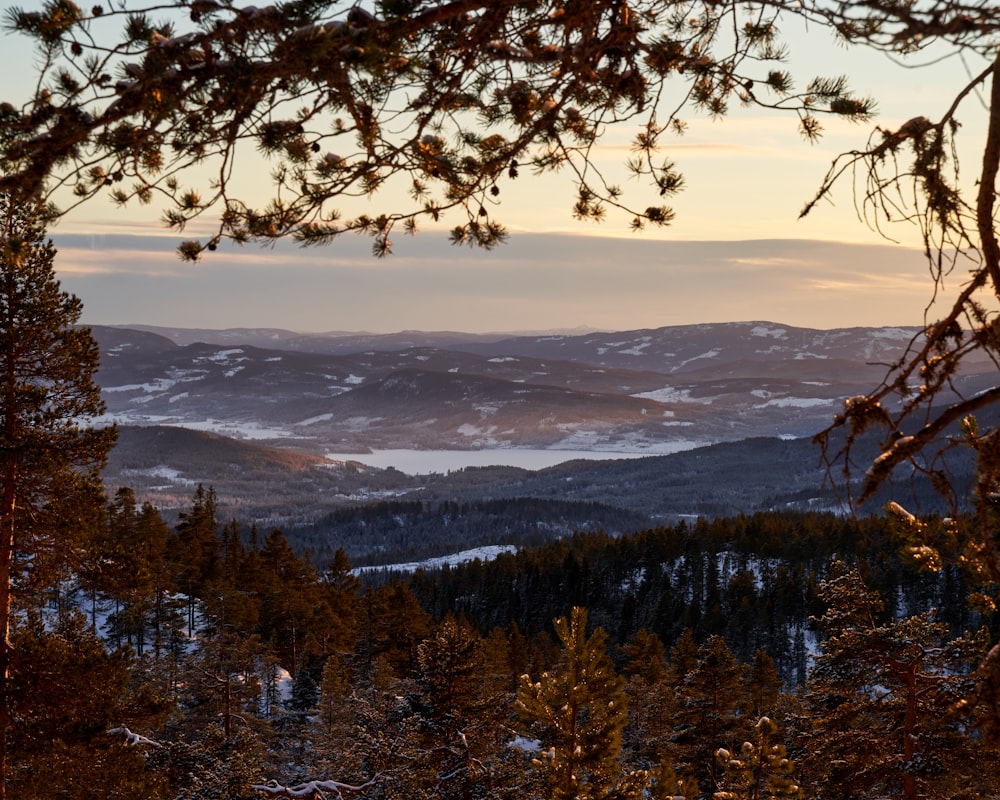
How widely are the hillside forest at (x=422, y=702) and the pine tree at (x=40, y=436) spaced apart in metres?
A: 0.41

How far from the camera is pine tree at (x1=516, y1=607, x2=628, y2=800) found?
13.4 metres

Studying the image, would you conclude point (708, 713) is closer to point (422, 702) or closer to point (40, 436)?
point (422, 702)

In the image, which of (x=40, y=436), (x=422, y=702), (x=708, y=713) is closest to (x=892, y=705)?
(x=422, y=702)

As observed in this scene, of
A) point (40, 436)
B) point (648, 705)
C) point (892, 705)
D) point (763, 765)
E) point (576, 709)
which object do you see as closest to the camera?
point (763, 765)

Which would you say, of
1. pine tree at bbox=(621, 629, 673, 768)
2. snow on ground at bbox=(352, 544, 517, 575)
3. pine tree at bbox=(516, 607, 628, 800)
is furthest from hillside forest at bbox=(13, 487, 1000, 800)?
snow on ground at bbox=(352, 544, 517, 575)

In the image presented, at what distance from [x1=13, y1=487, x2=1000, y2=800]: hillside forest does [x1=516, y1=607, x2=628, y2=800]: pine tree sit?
36 mm

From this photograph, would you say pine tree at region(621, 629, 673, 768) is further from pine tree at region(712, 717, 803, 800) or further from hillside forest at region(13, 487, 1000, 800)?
pine tree at region(712, 717, 803, 800)

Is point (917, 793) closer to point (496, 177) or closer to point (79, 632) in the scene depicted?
point (496, 177)

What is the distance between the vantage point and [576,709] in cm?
1380

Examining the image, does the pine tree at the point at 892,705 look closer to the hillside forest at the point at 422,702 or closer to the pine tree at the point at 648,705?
the hillside forest at the point at 422,702

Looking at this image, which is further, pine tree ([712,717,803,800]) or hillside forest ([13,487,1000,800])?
hillside forest ([13,487,1000,800])

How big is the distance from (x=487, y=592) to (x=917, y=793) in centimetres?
8344

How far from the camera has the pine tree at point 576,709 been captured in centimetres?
1341

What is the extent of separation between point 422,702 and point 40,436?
10.1 metres
